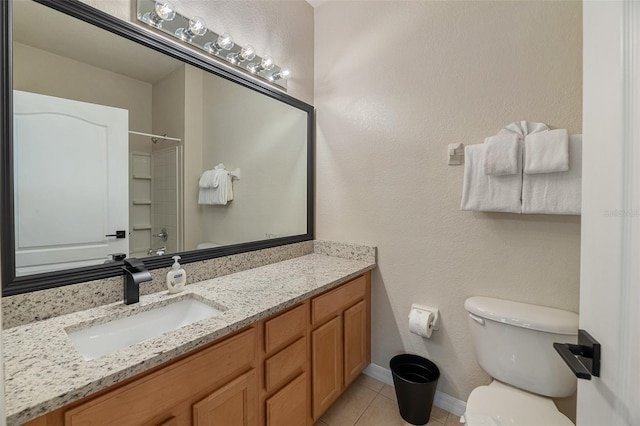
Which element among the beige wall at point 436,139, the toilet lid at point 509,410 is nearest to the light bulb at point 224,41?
the beige wall at point 436,139

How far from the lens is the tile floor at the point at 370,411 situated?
1.58 metres

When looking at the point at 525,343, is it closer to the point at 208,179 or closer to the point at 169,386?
the point at 169,386

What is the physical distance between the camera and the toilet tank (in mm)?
1191

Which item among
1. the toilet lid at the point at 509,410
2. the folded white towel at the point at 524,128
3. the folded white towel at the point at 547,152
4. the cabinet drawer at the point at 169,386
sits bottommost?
the toilet lid at the point at 509,410

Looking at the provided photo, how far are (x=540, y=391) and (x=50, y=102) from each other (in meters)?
2.32

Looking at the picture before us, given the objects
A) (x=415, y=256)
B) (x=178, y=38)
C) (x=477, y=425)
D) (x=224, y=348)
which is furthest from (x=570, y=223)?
(x=178, y=38)

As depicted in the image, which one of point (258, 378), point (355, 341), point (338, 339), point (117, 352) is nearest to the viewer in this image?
point (117, 352)

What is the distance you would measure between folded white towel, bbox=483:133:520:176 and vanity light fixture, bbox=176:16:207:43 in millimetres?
1562

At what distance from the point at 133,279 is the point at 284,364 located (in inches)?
28.6

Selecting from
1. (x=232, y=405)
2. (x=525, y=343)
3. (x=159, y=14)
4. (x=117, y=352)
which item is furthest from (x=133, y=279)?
(x=525, y=343)

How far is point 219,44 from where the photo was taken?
5.01 feet

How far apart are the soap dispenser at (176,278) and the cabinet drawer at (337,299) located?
630mm

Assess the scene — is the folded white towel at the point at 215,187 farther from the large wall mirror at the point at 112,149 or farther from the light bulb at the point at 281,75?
the light bulb at the point at 281,75

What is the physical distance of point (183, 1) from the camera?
1401 mm
